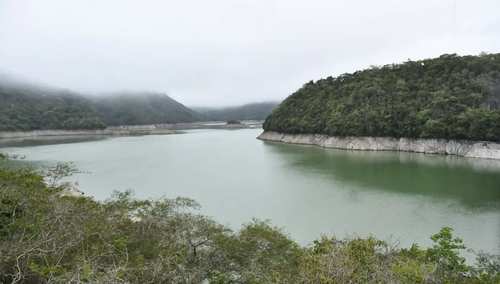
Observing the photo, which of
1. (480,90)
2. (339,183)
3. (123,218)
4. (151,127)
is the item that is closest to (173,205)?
(123,218)

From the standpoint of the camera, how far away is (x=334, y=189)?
74.1 ft

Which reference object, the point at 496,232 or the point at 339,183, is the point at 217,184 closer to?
the point at 339,183

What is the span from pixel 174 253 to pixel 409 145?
3826 cm

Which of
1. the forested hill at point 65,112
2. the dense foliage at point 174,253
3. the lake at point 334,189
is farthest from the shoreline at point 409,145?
the forested hill at point 65,112

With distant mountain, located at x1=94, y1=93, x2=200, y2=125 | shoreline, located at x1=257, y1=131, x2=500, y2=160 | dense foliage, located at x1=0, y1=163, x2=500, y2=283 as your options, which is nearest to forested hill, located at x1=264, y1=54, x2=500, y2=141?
shoreline, located at x1=257, y1=131, x2=500, y2=160

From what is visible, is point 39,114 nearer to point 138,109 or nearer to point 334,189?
point 138,109

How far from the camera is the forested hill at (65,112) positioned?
77062mm

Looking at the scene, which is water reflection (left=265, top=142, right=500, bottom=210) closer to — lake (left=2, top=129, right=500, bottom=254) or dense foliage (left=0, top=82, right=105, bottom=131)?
lake (left=2, top=129, right=500, bottom=254)

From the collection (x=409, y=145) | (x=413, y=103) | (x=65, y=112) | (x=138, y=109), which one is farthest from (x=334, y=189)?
(x=138, y=109)

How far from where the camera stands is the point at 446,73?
46.7 metres

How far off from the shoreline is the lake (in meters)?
1.66

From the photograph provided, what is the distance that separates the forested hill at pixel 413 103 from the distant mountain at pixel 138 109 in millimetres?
68473

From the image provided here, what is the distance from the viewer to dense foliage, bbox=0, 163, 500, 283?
6109 mm

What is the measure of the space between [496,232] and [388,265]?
913cm
